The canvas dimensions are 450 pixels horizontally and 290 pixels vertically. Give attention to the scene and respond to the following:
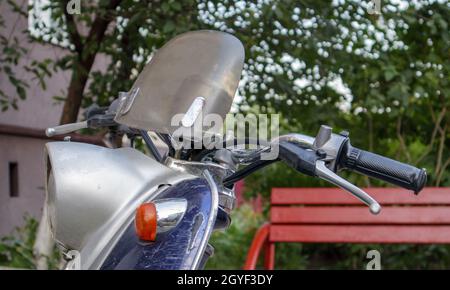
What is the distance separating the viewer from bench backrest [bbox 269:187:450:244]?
3.94 meters

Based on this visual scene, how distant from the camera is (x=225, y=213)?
59.1 inches

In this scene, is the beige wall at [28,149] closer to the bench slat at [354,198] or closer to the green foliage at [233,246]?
the green foliage at [233,246]

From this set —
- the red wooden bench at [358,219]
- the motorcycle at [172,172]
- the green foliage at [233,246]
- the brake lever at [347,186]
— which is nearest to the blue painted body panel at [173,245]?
the motorcycle at [172,172]

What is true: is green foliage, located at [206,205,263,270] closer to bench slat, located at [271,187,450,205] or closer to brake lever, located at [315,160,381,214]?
bench slat, located at [271,187,450,205]

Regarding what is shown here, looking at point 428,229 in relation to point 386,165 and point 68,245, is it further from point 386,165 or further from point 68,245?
point 68,245

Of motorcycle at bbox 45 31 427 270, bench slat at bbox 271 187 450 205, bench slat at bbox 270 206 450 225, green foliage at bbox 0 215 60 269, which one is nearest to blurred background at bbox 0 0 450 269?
green foliage at bbox 0 215 60 269

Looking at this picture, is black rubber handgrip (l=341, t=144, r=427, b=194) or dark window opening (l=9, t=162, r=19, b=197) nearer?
black rubber handgrip (l=341, t=144, r=427, b=194)

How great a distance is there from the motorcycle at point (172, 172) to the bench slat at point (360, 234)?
2432mm

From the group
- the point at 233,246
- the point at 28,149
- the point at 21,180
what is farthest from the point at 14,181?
the point at 233,246

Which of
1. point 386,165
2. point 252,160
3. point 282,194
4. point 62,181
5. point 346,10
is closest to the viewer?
point 62,181

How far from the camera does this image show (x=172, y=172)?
1.47m

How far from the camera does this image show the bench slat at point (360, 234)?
3.92 metres

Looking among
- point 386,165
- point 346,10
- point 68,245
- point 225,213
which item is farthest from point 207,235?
point 346,10
